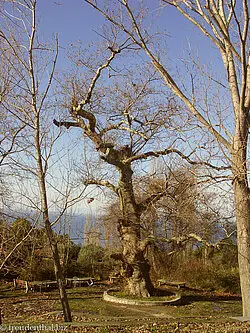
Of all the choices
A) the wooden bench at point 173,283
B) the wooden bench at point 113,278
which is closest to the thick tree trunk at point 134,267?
the wooden bench at point 173,283

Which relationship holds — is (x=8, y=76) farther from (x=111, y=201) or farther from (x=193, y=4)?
(x=111, y=201)

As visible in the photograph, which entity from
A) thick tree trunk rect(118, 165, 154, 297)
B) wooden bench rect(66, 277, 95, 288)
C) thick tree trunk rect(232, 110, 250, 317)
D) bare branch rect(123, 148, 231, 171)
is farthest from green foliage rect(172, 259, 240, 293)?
thick tree trunk rect(232, 110, 250, 317)

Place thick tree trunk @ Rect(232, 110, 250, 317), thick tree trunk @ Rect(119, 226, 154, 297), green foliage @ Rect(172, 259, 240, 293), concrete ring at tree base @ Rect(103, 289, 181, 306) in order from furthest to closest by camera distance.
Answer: green foliage @ Rect(172, 259, 240, 293)
thick tree trunk @ Rect(119, 226, 154, 297)
concrete ring at tree base @ Rect(103, 289, 181, 306)
thick tree trunk @ Rect(232, 110, 250, 317)

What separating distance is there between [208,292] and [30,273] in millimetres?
6448

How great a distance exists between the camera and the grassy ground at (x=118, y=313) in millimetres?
4680

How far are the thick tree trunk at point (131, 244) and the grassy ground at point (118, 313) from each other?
3.64 ft

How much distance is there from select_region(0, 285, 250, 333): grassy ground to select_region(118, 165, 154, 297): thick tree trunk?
3.64 feet

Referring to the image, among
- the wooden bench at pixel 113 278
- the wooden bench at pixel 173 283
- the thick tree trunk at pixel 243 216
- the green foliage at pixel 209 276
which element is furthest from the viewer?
the wooden bench at pixel 113 278

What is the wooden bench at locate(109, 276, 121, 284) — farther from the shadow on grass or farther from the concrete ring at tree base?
the concrete ring at tree base

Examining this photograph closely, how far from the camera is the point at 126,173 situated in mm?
11297

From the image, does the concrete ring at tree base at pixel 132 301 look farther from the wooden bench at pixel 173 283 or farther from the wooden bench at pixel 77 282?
the wooden bench at pixel 77 282

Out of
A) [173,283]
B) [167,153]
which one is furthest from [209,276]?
[167,153]

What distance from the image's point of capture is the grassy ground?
4.68m

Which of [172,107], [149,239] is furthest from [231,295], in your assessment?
[172,107]
